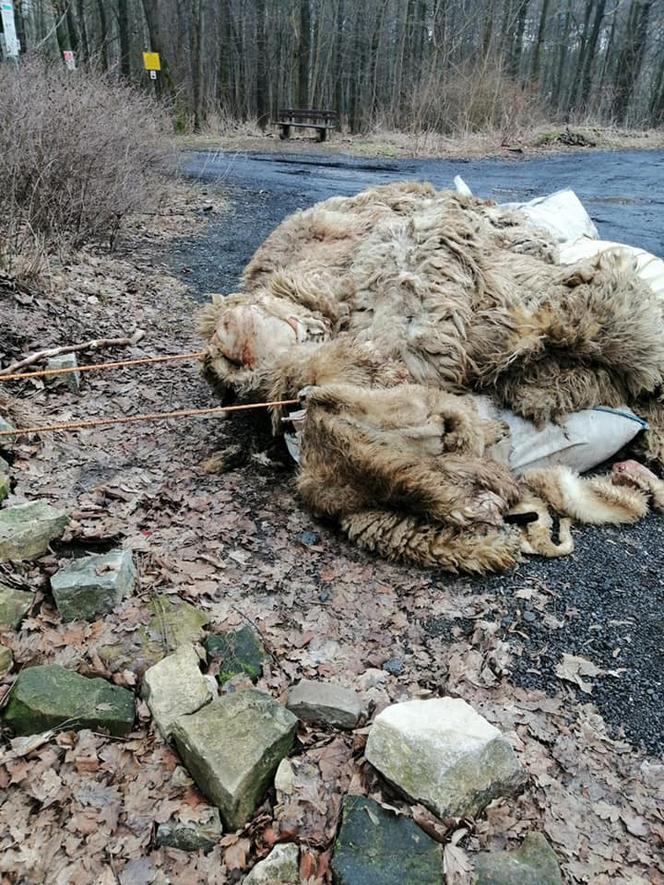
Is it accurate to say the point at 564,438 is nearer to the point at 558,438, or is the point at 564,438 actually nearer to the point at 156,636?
the point at 558,438

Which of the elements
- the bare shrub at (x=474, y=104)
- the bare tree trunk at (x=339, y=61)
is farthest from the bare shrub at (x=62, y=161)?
the bare tree trunk at (x=339, y=61)

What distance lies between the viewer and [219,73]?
81.8 feet

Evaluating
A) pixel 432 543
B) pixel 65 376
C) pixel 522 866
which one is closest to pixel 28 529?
pixel 432 543

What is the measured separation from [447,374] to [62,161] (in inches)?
208

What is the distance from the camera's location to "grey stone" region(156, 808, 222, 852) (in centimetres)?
185

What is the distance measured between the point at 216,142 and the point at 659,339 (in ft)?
65.0

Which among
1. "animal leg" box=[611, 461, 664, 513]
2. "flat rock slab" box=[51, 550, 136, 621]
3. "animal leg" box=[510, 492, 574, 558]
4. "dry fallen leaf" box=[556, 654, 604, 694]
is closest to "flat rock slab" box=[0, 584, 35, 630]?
"flat rock slab" box=[51, 550, 136, 621]

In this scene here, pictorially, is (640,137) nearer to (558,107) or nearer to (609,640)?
(558,107)

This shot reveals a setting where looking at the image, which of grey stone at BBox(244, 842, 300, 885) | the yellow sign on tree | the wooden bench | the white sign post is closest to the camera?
grey stone at BBox(244, 842, 300, 885)

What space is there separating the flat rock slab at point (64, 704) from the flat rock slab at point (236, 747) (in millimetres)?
217

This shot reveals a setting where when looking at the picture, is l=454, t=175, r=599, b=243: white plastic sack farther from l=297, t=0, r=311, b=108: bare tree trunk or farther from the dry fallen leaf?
l=297, t=0, r=311, b=108: bare tree trunk

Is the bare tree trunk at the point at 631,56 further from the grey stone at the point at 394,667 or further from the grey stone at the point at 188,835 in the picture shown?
the grey stone at the point at 188,835

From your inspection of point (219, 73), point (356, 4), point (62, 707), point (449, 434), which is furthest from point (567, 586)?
point (356, 4)

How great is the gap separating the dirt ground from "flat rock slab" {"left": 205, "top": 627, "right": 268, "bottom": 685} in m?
0.06
